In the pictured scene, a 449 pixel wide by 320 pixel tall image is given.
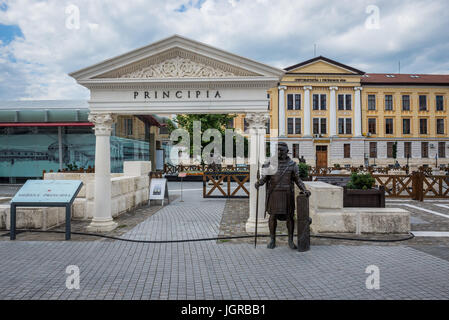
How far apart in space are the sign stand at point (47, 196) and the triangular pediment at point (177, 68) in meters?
2.96

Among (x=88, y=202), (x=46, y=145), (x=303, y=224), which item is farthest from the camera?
(x=46, y=145)

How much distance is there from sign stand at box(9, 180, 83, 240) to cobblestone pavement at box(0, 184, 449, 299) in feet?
1.93

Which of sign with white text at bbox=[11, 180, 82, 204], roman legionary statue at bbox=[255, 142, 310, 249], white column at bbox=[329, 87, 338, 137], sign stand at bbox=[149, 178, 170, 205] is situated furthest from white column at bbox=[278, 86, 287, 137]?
sign with white text at bbox=[11, 180, 82, 204]

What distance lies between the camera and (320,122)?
155 ft

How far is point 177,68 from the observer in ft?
26.8

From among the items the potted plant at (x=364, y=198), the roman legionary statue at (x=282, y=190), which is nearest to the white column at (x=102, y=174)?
the roman legionary statue at (x=282, y=190)

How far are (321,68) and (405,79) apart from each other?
45.5 ft

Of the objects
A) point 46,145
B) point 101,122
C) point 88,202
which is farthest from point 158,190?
point 46,145

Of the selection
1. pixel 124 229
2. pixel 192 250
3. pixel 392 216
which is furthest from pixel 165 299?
pixel 392 216

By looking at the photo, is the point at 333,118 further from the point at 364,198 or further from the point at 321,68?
the point at 364,198

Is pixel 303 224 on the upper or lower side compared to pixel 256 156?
lower

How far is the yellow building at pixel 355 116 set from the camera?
152 ft

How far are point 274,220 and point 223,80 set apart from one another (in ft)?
12.2
